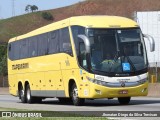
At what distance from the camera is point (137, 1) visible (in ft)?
457

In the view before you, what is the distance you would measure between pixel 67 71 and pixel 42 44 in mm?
3989

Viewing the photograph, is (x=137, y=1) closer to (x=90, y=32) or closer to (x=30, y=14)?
(x=30, y=14)

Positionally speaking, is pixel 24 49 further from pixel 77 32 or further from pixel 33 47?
pixel 77 32


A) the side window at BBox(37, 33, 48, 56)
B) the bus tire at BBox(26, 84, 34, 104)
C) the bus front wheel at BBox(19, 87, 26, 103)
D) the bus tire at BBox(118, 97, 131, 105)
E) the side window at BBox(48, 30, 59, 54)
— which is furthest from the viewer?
the bus front wheel at BBox(19, 87, 26, 103)

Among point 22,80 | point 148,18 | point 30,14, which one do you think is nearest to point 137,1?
point 30,14

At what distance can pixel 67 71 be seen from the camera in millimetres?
25500

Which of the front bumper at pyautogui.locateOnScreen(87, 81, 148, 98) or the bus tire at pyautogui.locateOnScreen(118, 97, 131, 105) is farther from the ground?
the front bumper at pyautogui.locateOnScreen(87, 81, 148, 98)

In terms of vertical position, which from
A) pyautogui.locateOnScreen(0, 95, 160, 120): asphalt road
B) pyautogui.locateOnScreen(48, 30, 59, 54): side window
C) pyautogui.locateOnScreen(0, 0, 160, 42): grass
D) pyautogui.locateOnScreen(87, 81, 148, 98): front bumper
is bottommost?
pyautogui.locateOnScreen(0, 95, 160, 120): asphalt road

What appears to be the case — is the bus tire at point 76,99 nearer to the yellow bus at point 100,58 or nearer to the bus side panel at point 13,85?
the yellow bus at point 100,58

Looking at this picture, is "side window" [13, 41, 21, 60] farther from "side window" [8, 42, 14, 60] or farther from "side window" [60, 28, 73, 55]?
"side window" [60, 28, 73, 55]

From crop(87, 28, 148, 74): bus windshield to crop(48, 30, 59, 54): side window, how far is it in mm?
3399

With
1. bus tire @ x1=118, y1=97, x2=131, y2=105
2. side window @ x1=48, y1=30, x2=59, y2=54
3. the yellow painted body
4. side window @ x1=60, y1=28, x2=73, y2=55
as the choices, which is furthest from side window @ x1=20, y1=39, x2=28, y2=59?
bus tire @ x1=118, y1=97, x2=131, y2=105

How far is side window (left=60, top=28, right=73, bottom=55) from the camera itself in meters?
25.0

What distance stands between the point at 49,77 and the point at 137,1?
371 ft
